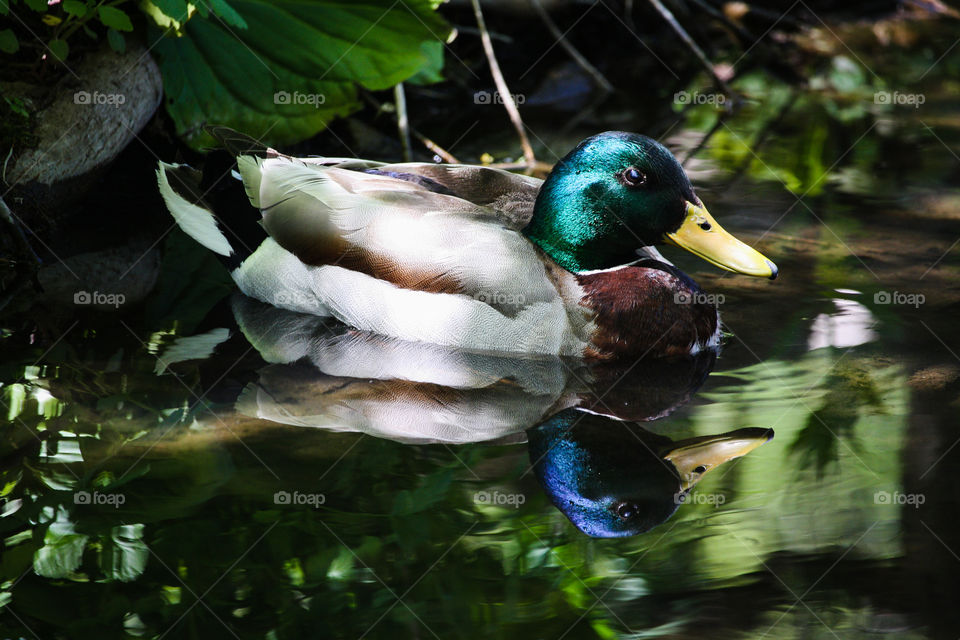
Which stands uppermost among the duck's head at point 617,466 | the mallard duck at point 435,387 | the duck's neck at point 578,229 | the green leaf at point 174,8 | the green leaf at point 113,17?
the green leaf at point 174,8

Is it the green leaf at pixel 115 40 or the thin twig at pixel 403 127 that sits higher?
the green leaf at pixel 115 40

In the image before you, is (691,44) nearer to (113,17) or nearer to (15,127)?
(113,17)

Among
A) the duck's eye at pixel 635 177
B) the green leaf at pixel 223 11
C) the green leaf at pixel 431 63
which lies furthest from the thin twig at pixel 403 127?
the duck's eye at pixel 635 177

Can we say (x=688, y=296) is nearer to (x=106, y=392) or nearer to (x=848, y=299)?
(x=848, y=299)

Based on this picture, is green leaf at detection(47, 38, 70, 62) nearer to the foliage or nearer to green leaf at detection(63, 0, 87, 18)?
green leaf at detection(63, 0, 87, 18)

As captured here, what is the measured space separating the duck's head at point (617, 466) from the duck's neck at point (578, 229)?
835mm

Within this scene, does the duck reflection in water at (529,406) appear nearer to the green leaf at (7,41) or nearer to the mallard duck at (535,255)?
the mallard duck at (535,255)

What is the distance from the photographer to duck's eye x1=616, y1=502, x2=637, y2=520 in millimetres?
3646

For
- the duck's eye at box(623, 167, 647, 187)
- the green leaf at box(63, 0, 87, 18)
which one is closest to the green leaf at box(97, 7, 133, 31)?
the green leaf at box(63, 0, 87, 18)

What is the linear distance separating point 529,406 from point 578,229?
0.87m

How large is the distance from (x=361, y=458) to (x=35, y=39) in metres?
3.53

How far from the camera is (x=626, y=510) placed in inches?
145

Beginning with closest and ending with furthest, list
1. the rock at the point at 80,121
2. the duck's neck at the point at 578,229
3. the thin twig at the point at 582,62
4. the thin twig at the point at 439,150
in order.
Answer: the duck's neck at the point at 578,229
the rock at the point at 80,121
the thin twig at the point at 439,150
the thin twig at the point at 582,62

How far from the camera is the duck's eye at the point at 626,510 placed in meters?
3.65
